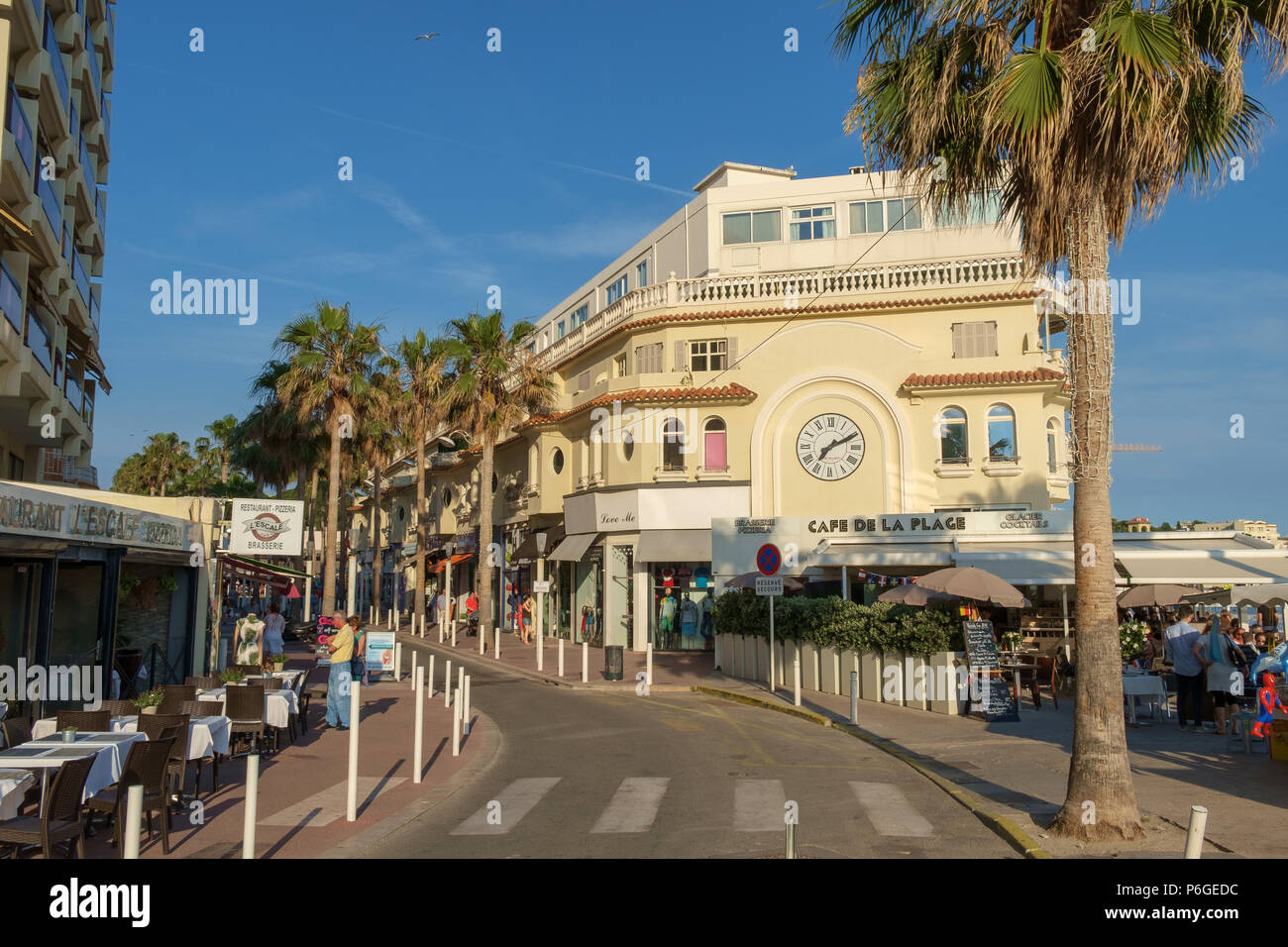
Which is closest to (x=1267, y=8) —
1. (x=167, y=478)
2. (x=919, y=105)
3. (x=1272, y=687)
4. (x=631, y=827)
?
(x=919, y=105)

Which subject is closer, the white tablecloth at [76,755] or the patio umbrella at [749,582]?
the white tablecloth at [76,755]

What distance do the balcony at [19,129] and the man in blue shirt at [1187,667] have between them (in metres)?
21.3

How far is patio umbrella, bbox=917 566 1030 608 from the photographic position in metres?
17.6

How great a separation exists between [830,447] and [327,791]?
76.7 ft

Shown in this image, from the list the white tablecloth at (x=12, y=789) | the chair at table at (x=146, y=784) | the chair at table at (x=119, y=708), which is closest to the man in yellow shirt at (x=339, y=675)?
the chair at table at (x=119, y=708)

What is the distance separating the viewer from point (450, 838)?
29.9 ft

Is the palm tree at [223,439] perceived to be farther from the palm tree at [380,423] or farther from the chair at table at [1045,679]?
the chair at table at [1045,679]

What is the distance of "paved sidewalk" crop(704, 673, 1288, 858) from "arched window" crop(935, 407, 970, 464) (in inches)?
512

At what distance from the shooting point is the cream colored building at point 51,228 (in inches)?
742

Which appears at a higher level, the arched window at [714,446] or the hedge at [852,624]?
the arched window at [714,446]

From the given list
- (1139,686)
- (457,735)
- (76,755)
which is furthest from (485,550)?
(76,755)

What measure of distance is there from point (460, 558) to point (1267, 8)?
44.6 m

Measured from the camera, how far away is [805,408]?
107 feet

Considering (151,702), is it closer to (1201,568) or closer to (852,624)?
(852,624)
